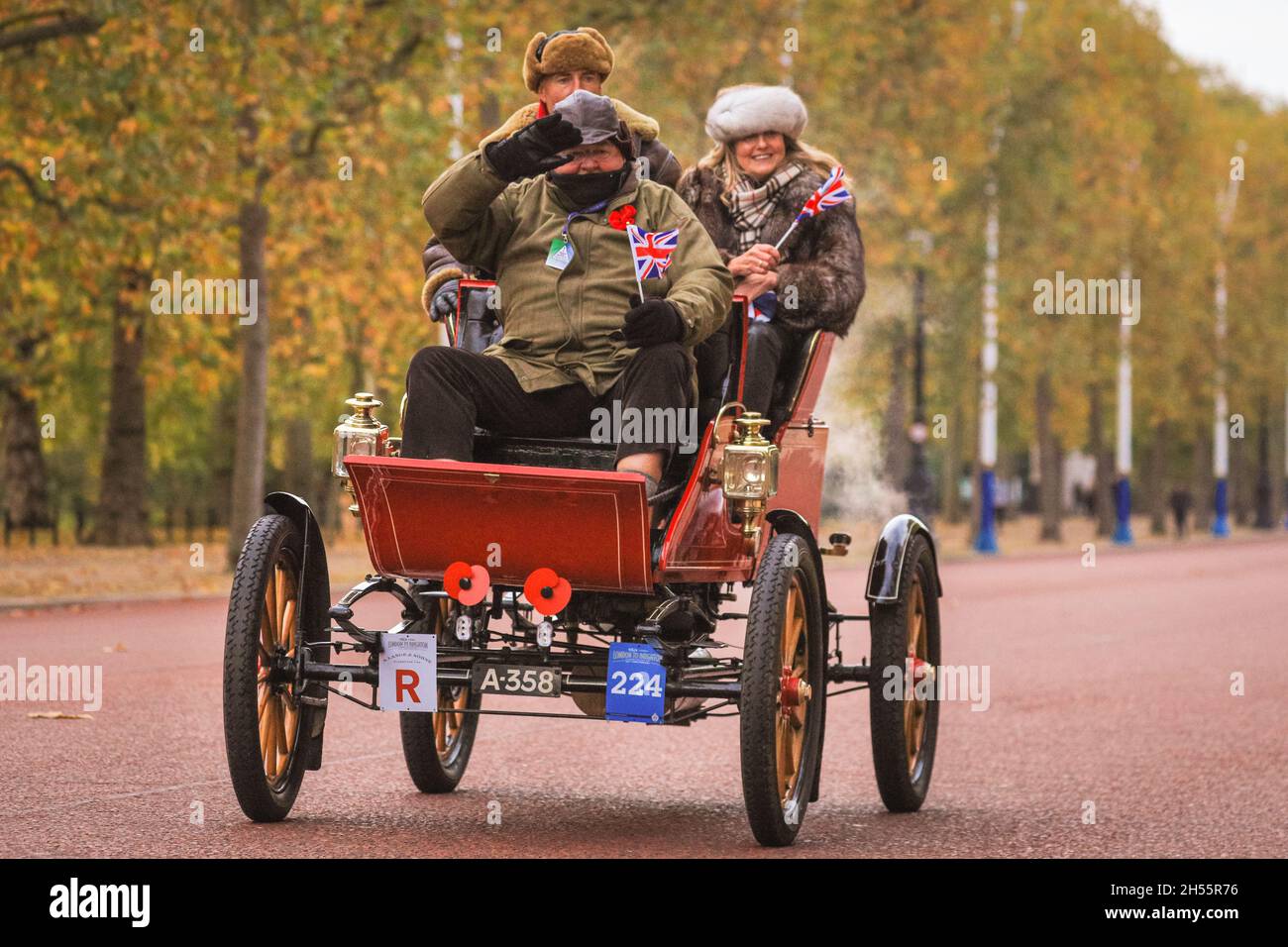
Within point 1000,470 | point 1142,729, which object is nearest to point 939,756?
point 1142,729

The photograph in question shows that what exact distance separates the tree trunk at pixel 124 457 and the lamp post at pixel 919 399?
13.7 m

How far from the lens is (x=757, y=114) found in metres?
8.49

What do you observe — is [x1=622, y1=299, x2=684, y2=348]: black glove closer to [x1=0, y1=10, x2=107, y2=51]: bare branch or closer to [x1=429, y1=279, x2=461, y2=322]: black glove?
[x1=429, y1=279, x2=461, y2=322]: black glove

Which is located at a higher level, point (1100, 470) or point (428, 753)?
point (1100, 470)

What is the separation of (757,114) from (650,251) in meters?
1.57

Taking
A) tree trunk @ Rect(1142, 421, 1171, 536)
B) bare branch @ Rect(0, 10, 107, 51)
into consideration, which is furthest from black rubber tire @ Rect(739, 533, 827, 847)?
tree trunk @ Rect(1142, 421, 1171, 536)

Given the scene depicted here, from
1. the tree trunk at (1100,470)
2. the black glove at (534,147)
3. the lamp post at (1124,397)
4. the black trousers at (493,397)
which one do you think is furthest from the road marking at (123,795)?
the tree trunk at (1100,470)

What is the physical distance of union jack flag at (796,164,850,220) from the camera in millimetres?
8359

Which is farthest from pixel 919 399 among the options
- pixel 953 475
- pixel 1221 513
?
pixel 1221 513

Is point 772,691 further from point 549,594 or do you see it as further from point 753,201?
point 753,201

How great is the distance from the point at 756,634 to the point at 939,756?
369cm

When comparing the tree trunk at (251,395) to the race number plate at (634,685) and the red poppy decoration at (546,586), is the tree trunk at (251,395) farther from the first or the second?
the race number plate at (634,685)

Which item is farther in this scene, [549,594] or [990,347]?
[990,347]
